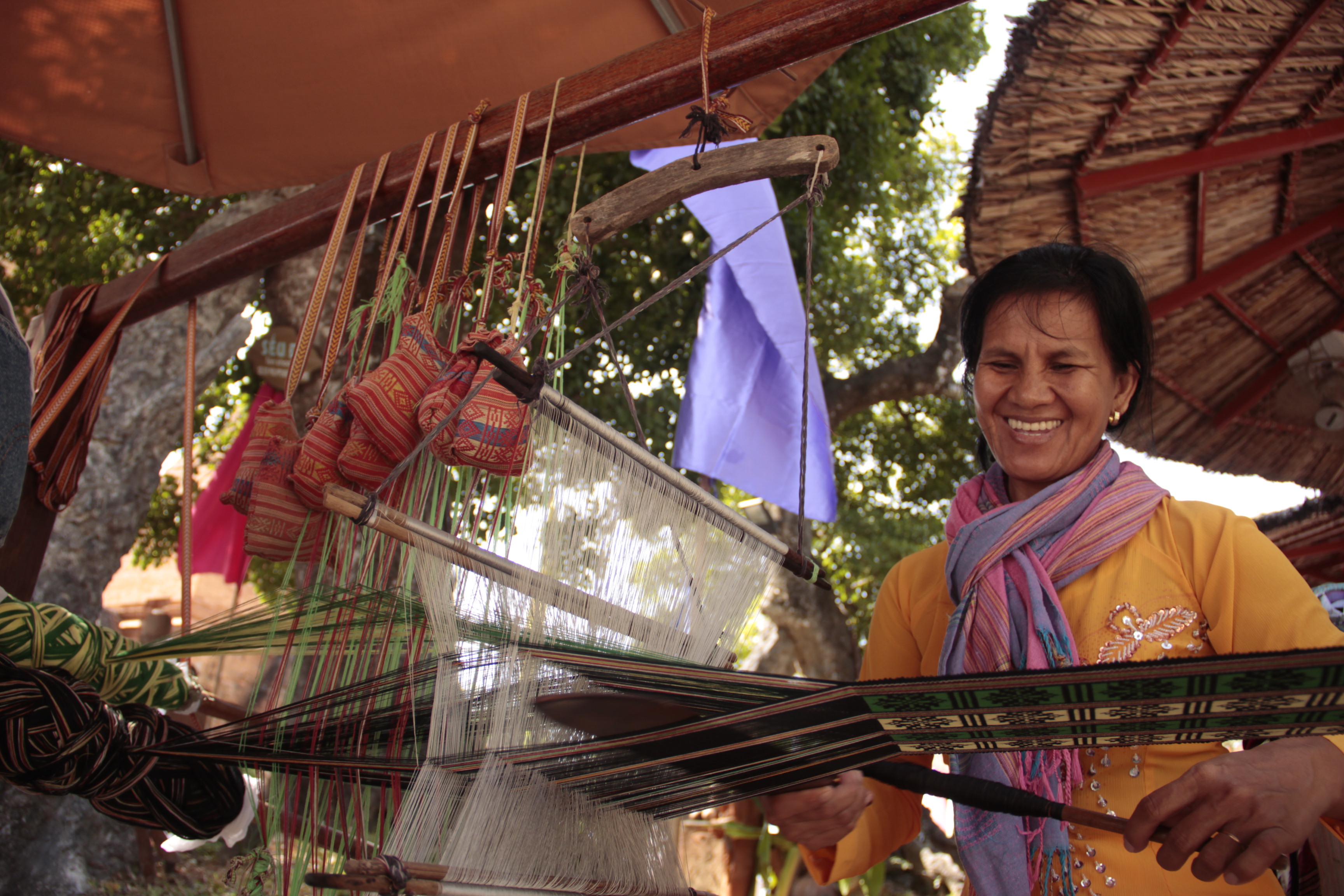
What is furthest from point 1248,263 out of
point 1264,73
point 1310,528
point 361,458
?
point 361,458

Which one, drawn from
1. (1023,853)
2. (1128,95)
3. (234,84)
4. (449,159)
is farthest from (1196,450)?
(234,84)

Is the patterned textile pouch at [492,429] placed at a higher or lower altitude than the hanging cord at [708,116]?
lower

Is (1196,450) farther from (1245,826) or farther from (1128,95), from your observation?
(1245,826)

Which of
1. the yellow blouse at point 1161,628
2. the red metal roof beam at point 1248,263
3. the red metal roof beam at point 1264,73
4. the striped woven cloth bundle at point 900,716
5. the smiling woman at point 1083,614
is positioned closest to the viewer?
the striped woven cloth bundle at point 900,716

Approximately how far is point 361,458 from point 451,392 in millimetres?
228

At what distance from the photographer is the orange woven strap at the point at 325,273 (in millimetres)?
1821

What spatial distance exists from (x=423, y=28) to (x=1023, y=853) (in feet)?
6.71

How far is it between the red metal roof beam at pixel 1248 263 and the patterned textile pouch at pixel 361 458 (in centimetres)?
224

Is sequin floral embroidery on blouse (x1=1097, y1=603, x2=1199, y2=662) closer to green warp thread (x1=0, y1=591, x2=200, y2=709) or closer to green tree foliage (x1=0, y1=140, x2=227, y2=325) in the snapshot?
green warp thread (x1=0, y1=591, x2=200, y2=709)

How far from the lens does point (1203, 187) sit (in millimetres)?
2617

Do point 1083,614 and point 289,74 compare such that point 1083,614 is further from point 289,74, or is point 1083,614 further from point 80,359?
point 80,359

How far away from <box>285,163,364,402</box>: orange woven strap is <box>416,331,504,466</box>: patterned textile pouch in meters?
0.54

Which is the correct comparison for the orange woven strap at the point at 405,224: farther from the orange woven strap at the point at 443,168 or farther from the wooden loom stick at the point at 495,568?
the wooden loom stick at the point at 495,568

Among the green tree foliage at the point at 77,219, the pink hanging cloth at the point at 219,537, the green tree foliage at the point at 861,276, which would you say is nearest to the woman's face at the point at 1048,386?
the green tree foliage at the point at 861,276
